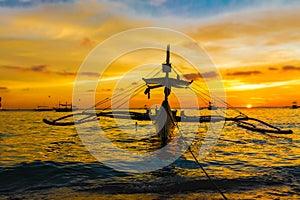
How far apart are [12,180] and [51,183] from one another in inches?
104

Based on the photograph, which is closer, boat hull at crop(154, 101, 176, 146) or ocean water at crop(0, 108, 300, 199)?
ocean water at crop(0, 108, 300, 199)

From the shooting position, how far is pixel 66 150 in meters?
27.9

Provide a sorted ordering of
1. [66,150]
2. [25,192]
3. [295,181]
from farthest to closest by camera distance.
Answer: [66,150], [295,181], [25,192]

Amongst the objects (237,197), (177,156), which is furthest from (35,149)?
(237,197)

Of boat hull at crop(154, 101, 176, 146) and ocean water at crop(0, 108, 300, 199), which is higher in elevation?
boat hull at crop(154, 101, 176, 146)

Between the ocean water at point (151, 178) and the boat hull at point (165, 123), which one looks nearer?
the ocean water at point (151, 178)

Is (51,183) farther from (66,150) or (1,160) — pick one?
(66,150)

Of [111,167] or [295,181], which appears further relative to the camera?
[111,167]

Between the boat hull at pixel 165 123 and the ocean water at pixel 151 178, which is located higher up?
the boat hull at pixel 165 123

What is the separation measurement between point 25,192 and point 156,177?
23.5ft

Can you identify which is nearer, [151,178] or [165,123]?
[151,178]

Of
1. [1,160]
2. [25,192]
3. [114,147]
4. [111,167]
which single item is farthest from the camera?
[114,147]

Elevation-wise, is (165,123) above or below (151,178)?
above

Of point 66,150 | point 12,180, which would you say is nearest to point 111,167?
point 12,180
